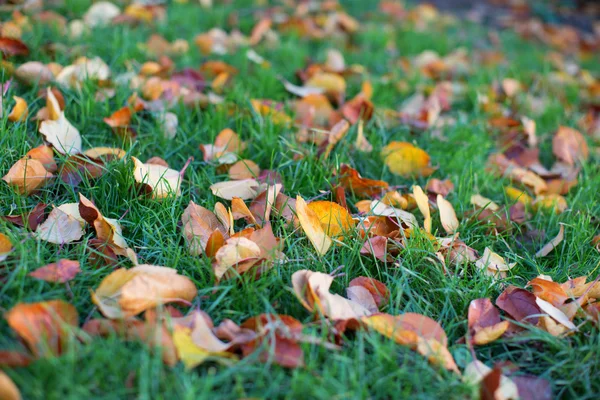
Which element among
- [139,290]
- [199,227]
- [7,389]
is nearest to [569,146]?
[199,227]

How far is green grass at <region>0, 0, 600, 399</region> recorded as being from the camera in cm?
108

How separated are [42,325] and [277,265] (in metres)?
0.54

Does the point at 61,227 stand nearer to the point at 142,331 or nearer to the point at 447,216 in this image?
the point at 142,331

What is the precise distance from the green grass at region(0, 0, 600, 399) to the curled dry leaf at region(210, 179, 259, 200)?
0.04m

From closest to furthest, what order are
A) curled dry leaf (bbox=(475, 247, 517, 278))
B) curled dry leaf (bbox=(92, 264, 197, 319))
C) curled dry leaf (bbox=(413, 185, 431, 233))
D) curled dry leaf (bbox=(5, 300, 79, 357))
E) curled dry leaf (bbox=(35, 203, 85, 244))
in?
curled dry leaf (bbox=(5, 300, 79, 357))
curled dry leaf (bbox=(92, 264, 197, 319))
curled dry leaf (bbox=(35, 203, 85, 244))
curled dry leaf (bbox=(475, 247, 517, 278))
curled dry leaf (bbox=(413, 185, 431, 233))

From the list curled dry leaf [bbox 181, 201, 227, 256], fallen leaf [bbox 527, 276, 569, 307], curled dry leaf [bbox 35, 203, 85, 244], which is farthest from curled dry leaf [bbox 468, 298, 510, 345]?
curled dry leaf [bbox 35, 203, 85, 244]

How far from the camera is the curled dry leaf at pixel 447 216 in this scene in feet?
5.43

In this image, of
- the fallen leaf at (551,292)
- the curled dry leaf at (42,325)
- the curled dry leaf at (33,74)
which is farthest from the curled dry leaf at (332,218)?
the curled dry leaf at (33,74)

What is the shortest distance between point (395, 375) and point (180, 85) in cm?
149

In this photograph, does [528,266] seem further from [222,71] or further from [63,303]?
[222,71]

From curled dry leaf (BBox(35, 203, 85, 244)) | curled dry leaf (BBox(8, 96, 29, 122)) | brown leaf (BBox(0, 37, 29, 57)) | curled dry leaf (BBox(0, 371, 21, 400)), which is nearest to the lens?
curled dry leaf (BBox(0, 371, 21, 400))

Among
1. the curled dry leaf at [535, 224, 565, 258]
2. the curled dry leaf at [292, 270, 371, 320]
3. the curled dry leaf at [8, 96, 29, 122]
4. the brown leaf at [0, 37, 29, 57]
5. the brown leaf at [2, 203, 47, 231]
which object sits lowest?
the curled dry leaf at [535, 224, 565, 258]

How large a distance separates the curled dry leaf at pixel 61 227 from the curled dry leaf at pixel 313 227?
0.55m

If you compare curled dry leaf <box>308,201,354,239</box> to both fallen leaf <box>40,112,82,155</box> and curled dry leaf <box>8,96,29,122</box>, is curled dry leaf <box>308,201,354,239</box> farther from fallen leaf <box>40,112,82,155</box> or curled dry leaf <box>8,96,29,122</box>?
curled dry leaf <box>8,96,29,122</box>
